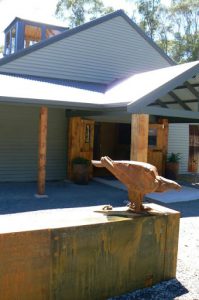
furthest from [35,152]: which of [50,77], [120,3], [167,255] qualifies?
[120,3]

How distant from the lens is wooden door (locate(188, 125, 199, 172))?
15695 mm

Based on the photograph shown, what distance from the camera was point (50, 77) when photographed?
12.2 m

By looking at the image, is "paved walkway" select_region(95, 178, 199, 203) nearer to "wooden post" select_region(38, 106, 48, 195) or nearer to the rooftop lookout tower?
"wooden post" select_region(38, 106, 48, 195)

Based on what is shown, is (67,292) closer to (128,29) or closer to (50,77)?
(50,77)

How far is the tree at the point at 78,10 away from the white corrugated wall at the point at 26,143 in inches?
958

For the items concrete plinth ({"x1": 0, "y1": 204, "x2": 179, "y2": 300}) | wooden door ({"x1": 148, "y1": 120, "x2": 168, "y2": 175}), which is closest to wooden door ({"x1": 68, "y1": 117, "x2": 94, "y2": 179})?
wooden door ({"x1": 148, "y1": 120, "x2": 168, "y2": 175})

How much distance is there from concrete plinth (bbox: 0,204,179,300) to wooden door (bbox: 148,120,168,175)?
8230 millimetres

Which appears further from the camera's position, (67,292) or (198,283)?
(198,283)

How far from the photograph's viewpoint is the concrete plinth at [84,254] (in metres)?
3.15

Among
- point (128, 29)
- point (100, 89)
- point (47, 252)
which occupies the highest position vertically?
point (128, 29)

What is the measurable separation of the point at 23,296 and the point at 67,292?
1.49ft

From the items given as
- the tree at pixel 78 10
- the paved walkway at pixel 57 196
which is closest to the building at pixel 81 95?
the paved walkway at pixel 57 196

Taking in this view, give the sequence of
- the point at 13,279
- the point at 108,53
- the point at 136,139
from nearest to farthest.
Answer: the point at 13,279 → the point at 136,139 → the point at 108,53

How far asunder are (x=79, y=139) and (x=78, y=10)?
25.8 metres
